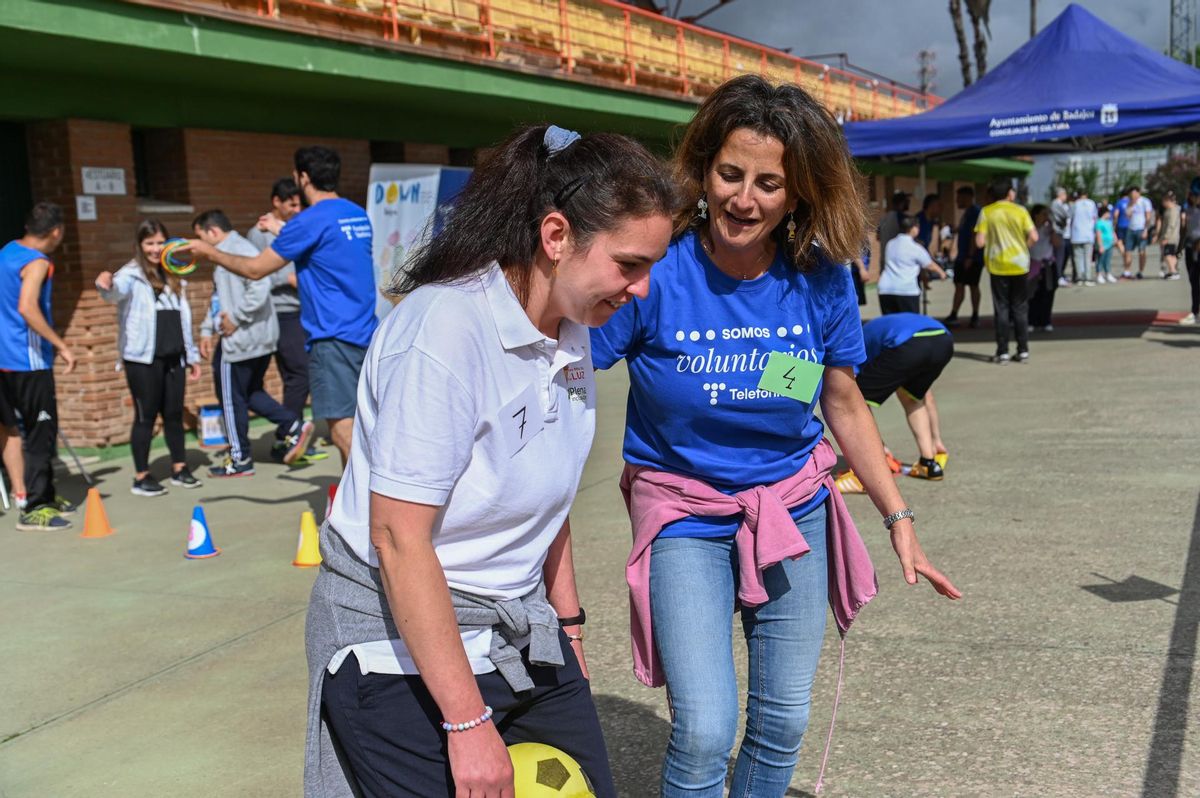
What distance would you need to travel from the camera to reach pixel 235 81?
417 inches

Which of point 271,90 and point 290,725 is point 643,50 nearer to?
point 271,90

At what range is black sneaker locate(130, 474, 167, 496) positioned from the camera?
27.0ft

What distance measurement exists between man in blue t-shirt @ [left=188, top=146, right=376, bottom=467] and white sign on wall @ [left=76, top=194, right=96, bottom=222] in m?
4.36

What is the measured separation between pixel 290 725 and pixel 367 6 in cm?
901

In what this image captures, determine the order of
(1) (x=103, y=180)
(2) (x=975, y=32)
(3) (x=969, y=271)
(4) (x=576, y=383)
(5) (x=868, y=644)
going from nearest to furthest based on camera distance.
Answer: (4) (x=576, y=383) → (5) (x=868, y=644) → (1) (x=103, y=180) → (3) (x=969, y=271) → (2) (x=975, y=32)

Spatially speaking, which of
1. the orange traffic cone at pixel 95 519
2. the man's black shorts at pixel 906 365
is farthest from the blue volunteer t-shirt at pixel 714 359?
the orange traffic cone at pixel 95 519

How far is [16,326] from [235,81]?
4.15 metres

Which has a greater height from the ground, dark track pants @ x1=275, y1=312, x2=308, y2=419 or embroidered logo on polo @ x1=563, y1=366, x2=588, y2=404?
embroidered logo on polo @ x1=563, y1=366, x2=588, y2=404

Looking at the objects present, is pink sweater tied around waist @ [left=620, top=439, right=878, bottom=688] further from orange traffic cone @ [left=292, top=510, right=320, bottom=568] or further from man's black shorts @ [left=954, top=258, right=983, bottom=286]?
man's black shorts @ [left=954, top=258, right=983, bottom=286]

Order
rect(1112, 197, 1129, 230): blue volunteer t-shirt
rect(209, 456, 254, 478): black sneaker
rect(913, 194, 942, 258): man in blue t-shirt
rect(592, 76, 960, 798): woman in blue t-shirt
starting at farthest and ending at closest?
1. rect(1112, 197, 1129, 230): blue volunteer t-shirt
2. rect(913, 194, 942, 258): man in blue t-shirt
3. rect(209, 456, 254, 478): black sneaker
4. rect(592, 76, 960, 798): woman in blue t-shirt

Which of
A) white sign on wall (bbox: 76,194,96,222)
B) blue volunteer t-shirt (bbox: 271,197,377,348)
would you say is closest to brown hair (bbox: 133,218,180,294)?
white sign on wall (bbox: 76,194,96,222)

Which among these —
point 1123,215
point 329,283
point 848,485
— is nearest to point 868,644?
point 848,485

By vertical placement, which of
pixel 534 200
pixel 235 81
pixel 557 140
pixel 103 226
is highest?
pixel 235 81

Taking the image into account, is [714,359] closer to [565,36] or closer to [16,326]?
[16,326]
